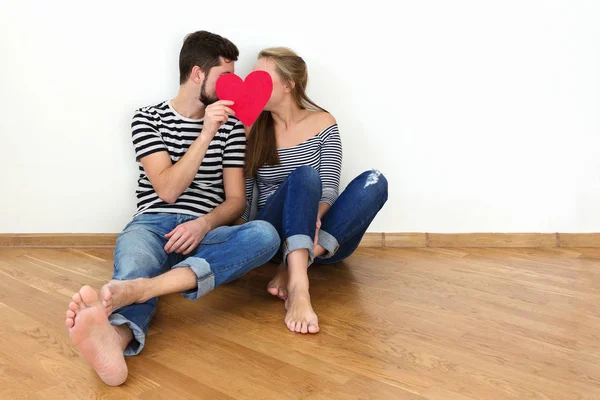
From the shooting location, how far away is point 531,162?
7.70 feet

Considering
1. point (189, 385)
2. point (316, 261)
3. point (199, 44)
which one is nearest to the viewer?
point (189, 385)

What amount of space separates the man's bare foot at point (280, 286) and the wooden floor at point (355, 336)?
3cm

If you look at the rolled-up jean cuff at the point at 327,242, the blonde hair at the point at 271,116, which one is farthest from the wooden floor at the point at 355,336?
the blonde hair at the point at 271,116

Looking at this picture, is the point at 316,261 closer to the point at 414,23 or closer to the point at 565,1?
the point at 414,23

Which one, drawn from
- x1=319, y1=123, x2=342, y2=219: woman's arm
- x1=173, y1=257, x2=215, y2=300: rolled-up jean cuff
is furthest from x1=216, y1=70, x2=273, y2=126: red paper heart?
x1=173, y1=257, x2=215, y2=300: rolled-up jean cuff

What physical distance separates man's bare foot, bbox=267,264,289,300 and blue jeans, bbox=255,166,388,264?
6cm

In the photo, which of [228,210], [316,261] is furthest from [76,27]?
[316,261]

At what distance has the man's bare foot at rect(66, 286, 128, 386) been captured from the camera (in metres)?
1.27

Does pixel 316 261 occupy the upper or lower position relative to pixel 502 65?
lower

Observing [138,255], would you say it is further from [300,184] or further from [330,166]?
[330,166]

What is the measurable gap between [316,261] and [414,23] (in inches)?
35.6

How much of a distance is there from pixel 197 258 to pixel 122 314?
230mm

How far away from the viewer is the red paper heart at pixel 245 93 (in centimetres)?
185

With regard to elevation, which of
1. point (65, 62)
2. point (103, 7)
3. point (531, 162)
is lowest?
point (531, 162)
